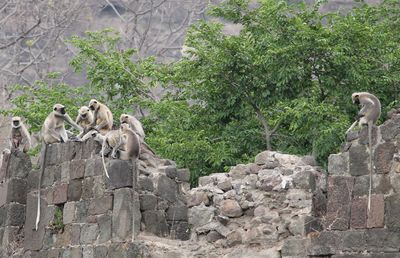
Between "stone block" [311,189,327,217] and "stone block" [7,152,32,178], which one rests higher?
"stone block" [7,152,32,178]

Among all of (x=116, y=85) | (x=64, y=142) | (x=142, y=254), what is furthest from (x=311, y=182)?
(x=116, y=85)

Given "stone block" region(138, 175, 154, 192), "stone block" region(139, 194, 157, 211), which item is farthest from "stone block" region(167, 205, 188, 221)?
"stone block" region(138, 175, 154, 192)

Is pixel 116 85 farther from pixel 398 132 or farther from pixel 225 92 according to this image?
pixel 398 132

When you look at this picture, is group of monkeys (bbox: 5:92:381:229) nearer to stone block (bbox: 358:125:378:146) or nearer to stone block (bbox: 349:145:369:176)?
stone block (bbox: 358:125:378:146)

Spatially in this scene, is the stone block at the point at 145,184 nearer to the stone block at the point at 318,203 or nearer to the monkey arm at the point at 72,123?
the monkey arm at the point at 72,123

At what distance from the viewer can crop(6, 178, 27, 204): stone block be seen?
13.5 metres

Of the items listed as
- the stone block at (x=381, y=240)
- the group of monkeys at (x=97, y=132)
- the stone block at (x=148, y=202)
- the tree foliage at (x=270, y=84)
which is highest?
the tree foliage at (x=270, y=84)

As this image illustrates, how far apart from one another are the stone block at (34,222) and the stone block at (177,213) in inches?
67.1

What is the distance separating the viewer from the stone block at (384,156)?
9.64m

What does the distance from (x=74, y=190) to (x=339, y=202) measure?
4198 millimetres

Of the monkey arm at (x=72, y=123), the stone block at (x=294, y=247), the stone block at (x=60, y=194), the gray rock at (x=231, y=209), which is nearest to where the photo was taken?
the stone block at (x=294, y=247)

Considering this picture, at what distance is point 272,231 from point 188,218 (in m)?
1.67

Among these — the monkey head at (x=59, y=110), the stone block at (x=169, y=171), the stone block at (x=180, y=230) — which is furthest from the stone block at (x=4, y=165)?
the stone block at (x=180, y=230)

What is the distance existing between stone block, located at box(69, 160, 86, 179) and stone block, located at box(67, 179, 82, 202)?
0.23 feet
